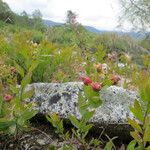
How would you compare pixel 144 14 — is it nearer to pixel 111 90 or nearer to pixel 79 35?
pixel 79 35

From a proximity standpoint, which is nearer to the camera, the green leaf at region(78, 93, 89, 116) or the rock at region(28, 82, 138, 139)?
the green leaf at region(78, 93, 89, 116)

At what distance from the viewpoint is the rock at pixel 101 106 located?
2.74 metres

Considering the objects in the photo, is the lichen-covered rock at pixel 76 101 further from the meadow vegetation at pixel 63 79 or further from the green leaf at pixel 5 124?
the green leaf at pixel 5 124

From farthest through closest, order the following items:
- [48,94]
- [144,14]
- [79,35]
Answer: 1. [144,14]
2. [79,35]
3. [48,94]

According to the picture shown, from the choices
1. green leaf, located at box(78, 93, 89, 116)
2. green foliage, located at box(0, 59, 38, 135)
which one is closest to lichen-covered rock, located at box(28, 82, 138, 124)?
green foliage, located at box(0, 59, 38, 135)

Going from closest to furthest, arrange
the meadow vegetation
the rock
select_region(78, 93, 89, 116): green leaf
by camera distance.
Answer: the meadow vegetation → select_region(78, 93, 89, 116): green leaf → the rock

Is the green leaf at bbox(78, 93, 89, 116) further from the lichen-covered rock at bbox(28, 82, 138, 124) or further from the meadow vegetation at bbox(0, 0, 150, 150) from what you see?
the lichen-covered rock at bbox(28, 82, 138, 124)

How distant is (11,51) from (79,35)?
28.7 inches

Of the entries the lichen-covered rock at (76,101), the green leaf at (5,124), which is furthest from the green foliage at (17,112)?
the lichen-covered rock at (76,101)

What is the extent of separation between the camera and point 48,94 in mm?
2996

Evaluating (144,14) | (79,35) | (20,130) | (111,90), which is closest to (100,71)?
(111,90)

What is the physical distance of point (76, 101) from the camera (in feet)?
9.23

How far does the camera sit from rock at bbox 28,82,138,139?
2.74m

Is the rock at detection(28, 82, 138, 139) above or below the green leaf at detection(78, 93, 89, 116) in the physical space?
below
